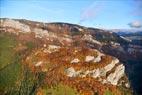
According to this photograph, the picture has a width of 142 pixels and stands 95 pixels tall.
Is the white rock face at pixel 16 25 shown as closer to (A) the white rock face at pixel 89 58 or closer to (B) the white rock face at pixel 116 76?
(A) the white rock face at pixel 89 58

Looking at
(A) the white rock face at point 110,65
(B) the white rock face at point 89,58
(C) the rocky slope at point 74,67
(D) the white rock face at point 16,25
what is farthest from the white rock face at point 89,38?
(A) the white rock face at point 110,65

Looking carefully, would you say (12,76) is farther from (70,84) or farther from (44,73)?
(70,84)

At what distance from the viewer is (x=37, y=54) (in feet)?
332

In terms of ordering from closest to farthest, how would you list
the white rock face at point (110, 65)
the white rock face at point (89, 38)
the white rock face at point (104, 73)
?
the white rock face at point (104, 73) < the white rock face at point (110, 65) < the white rock face at point (89, 38)

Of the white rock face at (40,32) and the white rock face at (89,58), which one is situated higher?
the white rock face at (40,32)

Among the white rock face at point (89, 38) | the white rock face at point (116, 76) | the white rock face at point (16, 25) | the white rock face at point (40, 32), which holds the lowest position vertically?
the white rock face at point (116, 76)

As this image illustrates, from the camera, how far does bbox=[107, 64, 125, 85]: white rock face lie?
292 ft

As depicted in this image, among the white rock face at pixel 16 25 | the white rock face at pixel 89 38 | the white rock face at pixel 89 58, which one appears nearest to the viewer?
the white rock face at pixel 89 58

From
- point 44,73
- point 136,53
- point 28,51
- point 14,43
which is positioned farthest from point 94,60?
point 136,53

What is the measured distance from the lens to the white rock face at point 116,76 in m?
89.1

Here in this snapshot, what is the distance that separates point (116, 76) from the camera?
91.2m

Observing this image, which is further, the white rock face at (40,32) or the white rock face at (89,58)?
the white rock face at (40,32)

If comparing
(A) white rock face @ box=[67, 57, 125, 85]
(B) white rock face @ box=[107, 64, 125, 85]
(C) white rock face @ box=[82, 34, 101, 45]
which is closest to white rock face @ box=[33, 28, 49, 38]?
(C) white rock face @ box=[82, 34, 101, 45]

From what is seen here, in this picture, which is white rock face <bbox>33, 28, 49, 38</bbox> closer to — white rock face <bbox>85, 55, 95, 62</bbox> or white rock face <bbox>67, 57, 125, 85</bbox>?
white rock face <bbox>85, 55, 95, 62</bbox>
